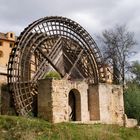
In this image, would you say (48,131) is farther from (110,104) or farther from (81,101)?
(110,104)

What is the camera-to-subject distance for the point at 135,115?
30969mm

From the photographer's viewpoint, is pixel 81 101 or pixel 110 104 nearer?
pixel 81 101

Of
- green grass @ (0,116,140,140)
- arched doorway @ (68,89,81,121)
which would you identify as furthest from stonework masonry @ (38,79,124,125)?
green grass @ (0,116,140,140)

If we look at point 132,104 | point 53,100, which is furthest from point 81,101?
point 132,104

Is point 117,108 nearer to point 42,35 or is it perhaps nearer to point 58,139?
point 42,35

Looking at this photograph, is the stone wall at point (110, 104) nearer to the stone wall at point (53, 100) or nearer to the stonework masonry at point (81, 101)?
the stonework masonry at point (81, 101)

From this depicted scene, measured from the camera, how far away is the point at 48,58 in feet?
86.1

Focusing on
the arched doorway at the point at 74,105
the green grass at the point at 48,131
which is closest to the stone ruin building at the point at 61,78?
the arched doorway at the point at 74,105

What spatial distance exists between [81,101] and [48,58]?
11.7 ft

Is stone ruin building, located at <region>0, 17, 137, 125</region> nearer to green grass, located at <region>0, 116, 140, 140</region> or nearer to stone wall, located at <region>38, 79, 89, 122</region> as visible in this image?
stone wall, located at <region>38, 79, 89, 122</region>

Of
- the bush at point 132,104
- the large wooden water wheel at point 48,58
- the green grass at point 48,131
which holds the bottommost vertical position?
the green grass at point 48,131

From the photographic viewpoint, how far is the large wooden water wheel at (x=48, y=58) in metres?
23.8

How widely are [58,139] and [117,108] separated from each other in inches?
416

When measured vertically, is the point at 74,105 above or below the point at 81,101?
below
